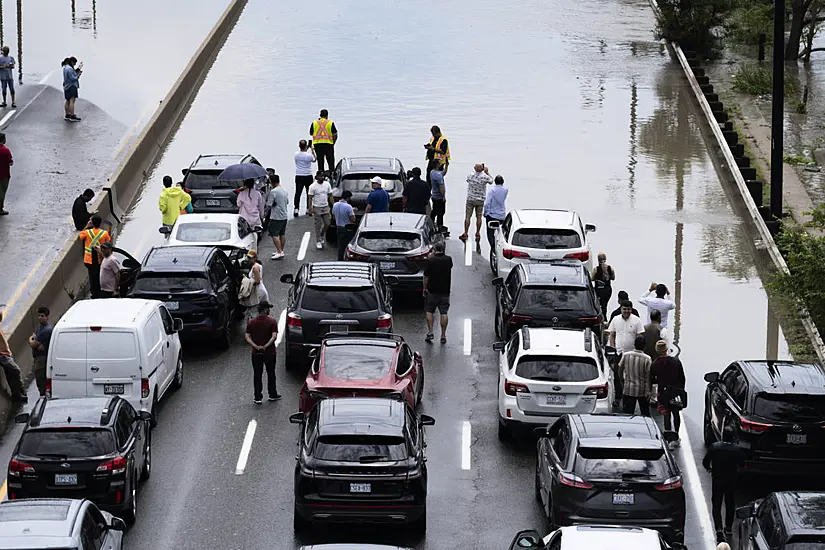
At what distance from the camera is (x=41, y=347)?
836 inches

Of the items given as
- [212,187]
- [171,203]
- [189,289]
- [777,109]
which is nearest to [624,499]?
[189,289]

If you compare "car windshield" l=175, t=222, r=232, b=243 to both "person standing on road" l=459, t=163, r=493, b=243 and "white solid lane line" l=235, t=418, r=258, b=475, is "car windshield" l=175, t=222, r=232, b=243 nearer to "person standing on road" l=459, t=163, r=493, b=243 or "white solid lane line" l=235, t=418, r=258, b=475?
"person standing on road" l=459, t=163, r=493, b=243

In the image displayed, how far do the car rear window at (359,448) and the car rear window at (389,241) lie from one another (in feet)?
31.8

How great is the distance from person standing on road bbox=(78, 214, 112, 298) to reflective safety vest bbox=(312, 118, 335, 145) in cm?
936

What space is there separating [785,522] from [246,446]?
7966 mm

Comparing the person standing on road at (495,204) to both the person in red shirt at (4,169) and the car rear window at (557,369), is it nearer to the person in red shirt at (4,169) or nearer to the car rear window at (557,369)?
the person in red shirt at (4,169)

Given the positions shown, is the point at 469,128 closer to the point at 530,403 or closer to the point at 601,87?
the point at 601,87

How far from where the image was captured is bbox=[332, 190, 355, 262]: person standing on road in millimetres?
28109

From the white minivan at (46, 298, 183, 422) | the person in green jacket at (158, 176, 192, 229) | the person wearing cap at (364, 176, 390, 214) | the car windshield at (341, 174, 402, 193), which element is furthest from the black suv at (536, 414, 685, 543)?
the car windshield at (341, 174, 402, 193)

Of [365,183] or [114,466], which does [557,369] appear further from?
[365,183]

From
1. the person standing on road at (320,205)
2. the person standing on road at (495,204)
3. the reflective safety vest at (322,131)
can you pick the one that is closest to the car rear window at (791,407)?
the person standing on road at (495,204)

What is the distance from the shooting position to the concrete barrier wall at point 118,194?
911 inches

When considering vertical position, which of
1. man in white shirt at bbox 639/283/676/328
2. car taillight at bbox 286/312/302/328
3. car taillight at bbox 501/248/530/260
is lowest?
car taillight at bbox 286/312/302/328

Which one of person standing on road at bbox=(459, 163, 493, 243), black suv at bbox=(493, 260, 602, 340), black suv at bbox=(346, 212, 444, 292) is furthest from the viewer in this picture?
person standing on road at bbox=(459, 163, 493, 243)
